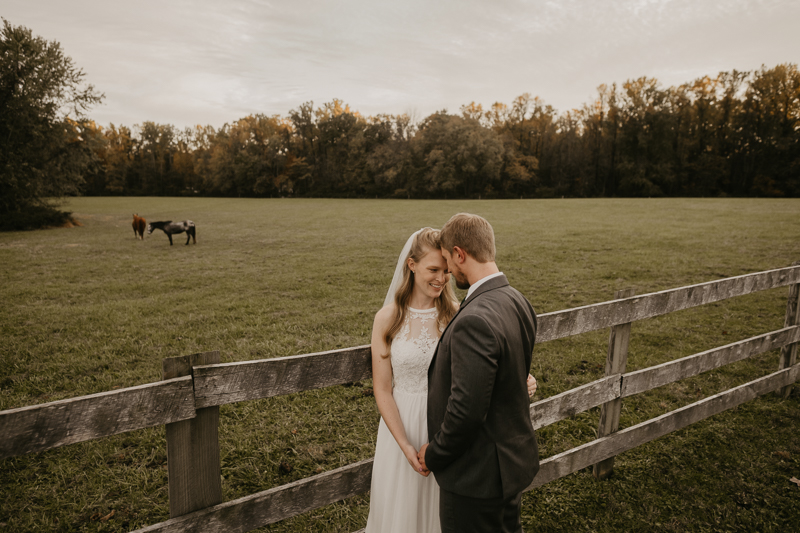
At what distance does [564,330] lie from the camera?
3.21m

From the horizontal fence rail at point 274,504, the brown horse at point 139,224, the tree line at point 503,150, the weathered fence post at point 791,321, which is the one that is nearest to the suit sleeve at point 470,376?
the horizontal fence rail at point 274,504

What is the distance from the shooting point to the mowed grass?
3.72 m

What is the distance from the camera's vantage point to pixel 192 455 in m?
1.97

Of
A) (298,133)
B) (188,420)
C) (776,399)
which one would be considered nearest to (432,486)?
(188,420)

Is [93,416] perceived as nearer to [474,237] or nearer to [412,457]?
[412,457]

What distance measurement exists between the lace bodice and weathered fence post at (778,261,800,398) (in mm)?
4784

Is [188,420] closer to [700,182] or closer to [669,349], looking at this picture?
[669,349]

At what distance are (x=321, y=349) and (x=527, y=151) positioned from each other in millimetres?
77403

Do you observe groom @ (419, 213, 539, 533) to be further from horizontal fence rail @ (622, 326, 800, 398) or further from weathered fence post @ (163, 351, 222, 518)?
horizontal fence rail @ (622, 326, 800, 398)

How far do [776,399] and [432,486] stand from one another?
5402 millimetres

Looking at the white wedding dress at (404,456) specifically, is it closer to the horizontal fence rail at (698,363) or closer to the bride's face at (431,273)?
the bride's face at (431,273)

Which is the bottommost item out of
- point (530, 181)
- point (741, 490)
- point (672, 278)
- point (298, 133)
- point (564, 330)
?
point (741, 490)

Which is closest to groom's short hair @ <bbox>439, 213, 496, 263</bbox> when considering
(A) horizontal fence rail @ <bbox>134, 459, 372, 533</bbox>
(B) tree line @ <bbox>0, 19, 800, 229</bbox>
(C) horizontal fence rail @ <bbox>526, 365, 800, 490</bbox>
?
(A) horizontal fence rail @ <bbox>134, 459, 372, 533</bbox>

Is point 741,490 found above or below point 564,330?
below
